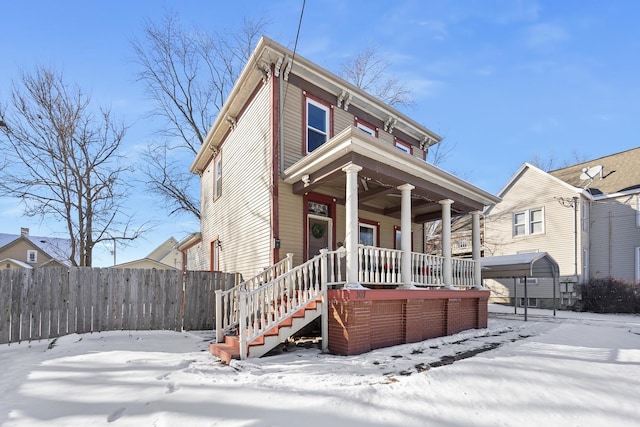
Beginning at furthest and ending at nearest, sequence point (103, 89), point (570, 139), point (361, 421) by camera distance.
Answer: point (570, 139), point (103, 89), point (361, 421)

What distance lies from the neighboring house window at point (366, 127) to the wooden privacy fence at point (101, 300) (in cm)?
605

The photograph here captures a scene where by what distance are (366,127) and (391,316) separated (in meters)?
6.22

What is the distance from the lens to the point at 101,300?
26.7ft

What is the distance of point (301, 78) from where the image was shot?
9.01 metres

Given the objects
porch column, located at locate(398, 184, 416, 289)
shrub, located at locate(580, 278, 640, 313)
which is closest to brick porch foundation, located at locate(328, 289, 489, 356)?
porch column, located at locate(398, 184, 416, 289)

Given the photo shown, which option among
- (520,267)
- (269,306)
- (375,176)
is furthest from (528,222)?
(269,306)

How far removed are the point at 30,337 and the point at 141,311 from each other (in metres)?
2.15

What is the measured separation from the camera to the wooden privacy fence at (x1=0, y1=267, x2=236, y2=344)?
716 centimetres

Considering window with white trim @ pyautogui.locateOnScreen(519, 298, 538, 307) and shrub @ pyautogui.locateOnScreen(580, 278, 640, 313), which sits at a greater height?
shrub @ pyautogui.locateOnScreen(580, 278, 640, 313)

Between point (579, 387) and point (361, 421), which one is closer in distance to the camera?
point (361, 421)

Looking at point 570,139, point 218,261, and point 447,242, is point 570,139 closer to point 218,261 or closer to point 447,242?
point 447,242

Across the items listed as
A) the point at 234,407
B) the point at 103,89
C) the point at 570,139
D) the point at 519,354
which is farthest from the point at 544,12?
the point at 570,139

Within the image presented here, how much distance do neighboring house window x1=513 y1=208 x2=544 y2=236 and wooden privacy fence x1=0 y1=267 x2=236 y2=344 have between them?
17033mm

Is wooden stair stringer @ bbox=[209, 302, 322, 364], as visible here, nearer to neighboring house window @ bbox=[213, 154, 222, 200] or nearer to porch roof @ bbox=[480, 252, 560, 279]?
neighboring house window @ bbox=[213, 154, 222, 200]
